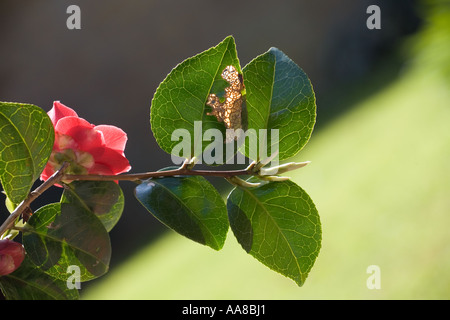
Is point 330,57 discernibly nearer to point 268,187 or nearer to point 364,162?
point 364,162

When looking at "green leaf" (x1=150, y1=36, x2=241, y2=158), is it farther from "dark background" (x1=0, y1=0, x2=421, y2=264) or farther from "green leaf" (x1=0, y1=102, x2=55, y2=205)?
"dark background" (x1=0, y1=0, x2=421, y2=264)

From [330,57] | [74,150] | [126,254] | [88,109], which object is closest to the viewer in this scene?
[74,150]

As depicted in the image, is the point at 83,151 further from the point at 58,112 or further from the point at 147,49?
the point at 147,49

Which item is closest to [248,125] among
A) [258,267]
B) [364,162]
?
[258,267]

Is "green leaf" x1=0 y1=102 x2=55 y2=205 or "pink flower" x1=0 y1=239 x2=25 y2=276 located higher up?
"green leaf" x1=0 y1=102 x2=55 y2=205

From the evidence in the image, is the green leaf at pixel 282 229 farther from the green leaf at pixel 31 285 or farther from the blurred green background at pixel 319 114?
the blurred green background at pixel 319 114

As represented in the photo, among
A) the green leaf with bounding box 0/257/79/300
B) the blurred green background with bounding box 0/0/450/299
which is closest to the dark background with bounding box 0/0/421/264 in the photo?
the blurred green background with bounding box 0/0/450/299
